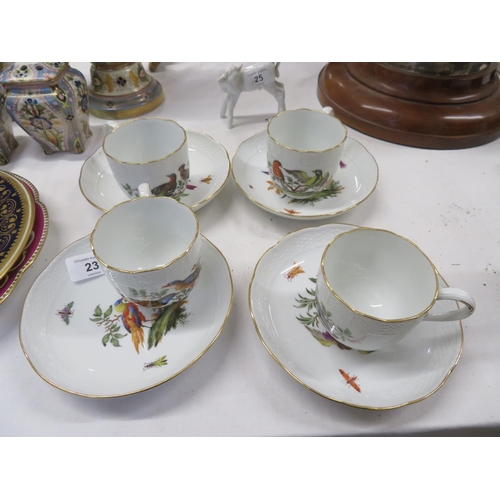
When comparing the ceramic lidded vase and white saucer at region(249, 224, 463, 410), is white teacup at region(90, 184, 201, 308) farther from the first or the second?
the ceramic lidded vase

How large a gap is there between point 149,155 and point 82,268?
13.5 inches

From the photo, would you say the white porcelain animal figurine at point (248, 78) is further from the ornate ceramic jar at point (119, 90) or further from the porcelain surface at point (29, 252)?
the porcelain surface at point (29, 252)

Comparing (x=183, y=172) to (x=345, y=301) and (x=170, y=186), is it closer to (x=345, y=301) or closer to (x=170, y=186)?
(x=170, y=186)

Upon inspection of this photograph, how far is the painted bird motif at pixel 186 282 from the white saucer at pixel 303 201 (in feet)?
0.81

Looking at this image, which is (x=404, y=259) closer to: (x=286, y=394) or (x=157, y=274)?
(x=286, y=394)

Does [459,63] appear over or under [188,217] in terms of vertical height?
over

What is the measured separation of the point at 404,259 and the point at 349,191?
266mm

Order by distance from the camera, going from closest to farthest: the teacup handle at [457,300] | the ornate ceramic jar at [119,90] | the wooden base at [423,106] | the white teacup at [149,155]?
the teacup handle at [457,300] → the white teacup at [149,155] → the wooden base at [423,106] → the ornate ceramic jar at [119,90]

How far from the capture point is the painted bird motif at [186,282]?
577 mm

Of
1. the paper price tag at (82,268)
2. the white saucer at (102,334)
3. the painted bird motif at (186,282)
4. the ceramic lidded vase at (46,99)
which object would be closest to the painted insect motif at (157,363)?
the white saucer at (102,334)

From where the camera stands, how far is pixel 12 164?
1.01m

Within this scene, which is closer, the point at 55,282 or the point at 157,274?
the point at 157,274

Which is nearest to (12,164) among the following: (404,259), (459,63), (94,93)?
(94,93)

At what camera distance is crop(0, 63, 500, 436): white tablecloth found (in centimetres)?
58
